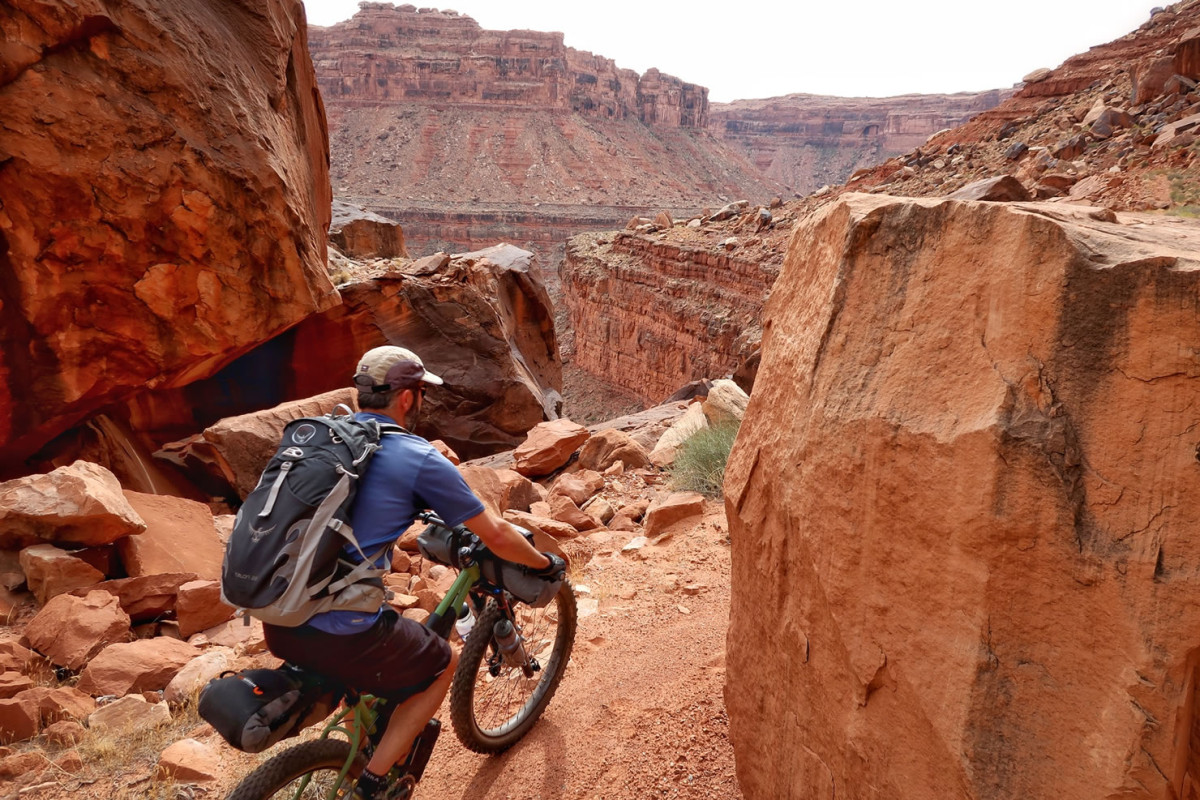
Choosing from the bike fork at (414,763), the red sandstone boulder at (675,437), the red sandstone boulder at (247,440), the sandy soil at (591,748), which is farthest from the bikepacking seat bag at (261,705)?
the red sandstone boulder at (675,437)

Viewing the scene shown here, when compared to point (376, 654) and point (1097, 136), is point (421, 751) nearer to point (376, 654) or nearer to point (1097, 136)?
point (376, 654)

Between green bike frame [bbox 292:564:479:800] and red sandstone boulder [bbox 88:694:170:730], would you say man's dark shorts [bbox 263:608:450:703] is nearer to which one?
green bike frame [bbox 292:564:479:800]

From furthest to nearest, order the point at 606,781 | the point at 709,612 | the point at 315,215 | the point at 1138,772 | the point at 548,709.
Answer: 1. the point at 315,215
2. the point at 709,612
3. the point at 548,709
4. the point at 606,781
5. the point at 1138,772

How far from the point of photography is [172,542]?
5789 millimetres

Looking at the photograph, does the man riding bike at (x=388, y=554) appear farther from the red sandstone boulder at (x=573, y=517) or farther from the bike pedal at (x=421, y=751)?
the red sandstone boulder at (x=573, y=517)

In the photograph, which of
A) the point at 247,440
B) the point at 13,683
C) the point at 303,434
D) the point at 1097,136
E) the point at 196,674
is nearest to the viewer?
the point at 303,434

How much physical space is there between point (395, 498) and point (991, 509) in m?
1.66

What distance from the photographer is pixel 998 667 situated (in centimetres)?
183

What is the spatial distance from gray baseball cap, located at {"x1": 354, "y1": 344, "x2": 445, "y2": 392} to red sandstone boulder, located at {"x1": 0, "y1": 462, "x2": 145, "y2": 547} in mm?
3623

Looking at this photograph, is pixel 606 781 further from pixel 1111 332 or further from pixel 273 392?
pixel 273 392

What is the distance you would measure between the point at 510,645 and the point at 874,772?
158cm

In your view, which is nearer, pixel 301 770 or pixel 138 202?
pixel 301 770

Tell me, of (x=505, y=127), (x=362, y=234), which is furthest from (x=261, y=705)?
(x=505, y=127)

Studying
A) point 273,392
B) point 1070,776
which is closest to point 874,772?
point 1070,776
